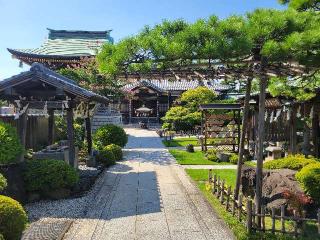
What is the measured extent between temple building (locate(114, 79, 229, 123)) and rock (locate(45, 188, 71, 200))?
125 ft

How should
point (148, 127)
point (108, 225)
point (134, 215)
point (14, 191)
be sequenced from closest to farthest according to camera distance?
point (108, 225), point (134, 215), point (14, 191), point (148, 127)

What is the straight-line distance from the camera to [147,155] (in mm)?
23641

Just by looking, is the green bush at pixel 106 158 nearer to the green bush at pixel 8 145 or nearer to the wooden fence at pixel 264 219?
the green bush at pixel 8 145

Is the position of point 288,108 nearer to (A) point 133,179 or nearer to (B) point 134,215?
(A) point 133,179

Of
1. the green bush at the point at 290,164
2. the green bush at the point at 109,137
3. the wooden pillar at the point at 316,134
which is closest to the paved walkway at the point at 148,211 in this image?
the green bush at the point at 290,164

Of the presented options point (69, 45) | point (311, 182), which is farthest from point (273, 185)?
point (69, 45)

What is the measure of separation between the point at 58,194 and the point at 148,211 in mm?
2987

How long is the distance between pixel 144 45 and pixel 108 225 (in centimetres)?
416

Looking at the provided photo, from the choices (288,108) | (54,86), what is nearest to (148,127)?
(288,108)

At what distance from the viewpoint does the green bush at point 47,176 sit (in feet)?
38.3

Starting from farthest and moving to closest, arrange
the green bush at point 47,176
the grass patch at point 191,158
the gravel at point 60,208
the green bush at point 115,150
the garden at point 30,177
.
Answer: the green bush at point 115,150, the grass patch at point 191,158, the green bush at point 47,176, the garden at point 30,177, the gravel at point 60,208

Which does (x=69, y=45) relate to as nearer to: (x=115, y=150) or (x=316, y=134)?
(x=115, y=150)

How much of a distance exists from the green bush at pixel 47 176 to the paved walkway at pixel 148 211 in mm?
1076

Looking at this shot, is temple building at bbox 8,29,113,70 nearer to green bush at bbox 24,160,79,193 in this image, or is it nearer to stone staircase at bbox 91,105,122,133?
stone staircase at bbox 91,105,122,133
